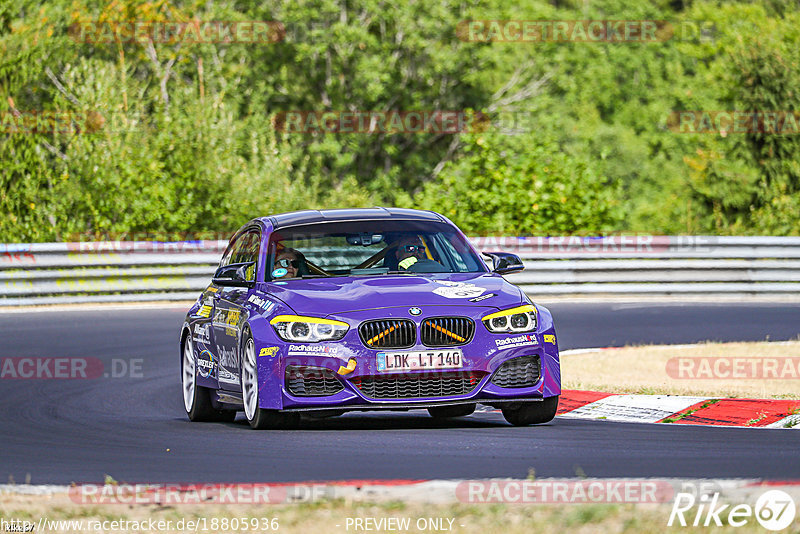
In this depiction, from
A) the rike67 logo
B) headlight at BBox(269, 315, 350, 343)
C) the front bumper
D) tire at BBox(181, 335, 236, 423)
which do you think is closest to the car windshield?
headlight at BBox(269, 315, 350, 343)

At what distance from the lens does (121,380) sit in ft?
45.8

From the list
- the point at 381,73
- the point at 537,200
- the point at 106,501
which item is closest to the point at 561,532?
the point at 106,501

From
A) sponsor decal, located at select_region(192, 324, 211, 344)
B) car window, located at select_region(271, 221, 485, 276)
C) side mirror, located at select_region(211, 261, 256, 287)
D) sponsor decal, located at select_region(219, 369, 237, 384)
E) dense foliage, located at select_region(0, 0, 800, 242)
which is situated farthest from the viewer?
dense foliage, located at select_region(0, 0, 800, 242)

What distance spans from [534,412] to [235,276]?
2.31 meters

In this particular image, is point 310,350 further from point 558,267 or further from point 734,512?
point 558,267

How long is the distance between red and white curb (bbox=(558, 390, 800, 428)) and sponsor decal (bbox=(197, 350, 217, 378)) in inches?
102

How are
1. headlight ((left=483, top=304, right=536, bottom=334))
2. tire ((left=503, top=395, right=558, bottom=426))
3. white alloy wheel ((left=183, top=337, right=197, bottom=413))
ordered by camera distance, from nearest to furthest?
1. headlight ((left=483, top=304, right=536, bottom=334))
2. tire ((left=503, top=395, right=558, bottom=426))
3. white alloy wheel ((left=183, top=337, right=197, bottom=413))

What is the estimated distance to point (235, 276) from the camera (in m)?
10.4

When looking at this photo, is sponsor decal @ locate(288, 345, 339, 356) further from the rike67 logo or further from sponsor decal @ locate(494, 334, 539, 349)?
the rike67 logo

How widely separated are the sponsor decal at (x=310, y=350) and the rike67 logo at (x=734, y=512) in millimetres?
3369

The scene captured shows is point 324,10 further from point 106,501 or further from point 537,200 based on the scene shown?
point 106,501

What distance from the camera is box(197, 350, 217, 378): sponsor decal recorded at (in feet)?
35.3

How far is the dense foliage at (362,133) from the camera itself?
1014 inches

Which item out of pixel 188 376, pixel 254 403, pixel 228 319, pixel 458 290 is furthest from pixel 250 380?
pixel 188 376
